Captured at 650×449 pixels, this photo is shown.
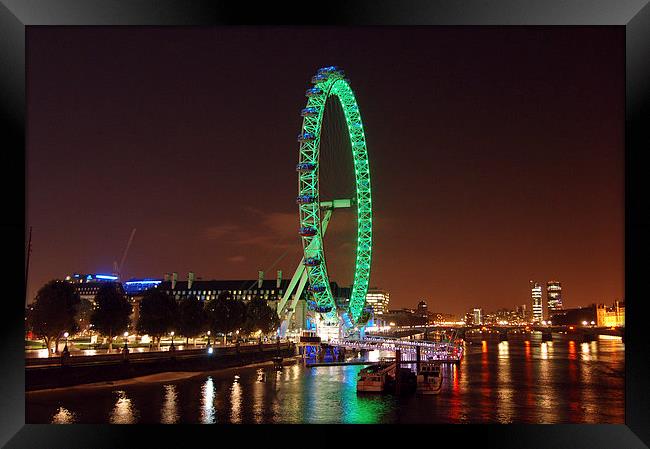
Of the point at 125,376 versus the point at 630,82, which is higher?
the point at 630,82

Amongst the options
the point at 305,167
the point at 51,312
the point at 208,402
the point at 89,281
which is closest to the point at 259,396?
the point at 208,402

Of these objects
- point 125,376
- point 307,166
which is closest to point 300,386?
point 125,376

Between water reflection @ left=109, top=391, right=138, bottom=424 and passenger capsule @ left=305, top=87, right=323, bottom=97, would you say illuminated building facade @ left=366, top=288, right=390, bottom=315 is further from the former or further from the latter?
water reflection @ left=109, top=391, right=138, bottom=424

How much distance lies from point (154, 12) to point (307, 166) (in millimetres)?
20432

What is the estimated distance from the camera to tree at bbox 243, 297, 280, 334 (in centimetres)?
3453

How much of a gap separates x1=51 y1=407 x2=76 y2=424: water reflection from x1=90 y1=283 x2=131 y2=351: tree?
1080 centimetres

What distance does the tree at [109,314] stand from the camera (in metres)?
23.1

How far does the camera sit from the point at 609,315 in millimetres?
70625

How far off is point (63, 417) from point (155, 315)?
13891 mm

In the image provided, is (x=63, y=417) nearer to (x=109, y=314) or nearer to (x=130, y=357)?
(x=130, y=357)

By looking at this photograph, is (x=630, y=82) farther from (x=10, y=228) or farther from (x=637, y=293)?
(x=10, y=228)

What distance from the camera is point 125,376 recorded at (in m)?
16.8

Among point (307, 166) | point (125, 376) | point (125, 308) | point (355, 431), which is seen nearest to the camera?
point (355, 431)

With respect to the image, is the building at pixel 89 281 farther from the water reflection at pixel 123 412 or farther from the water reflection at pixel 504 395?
the water reflection at pixel 123 412
